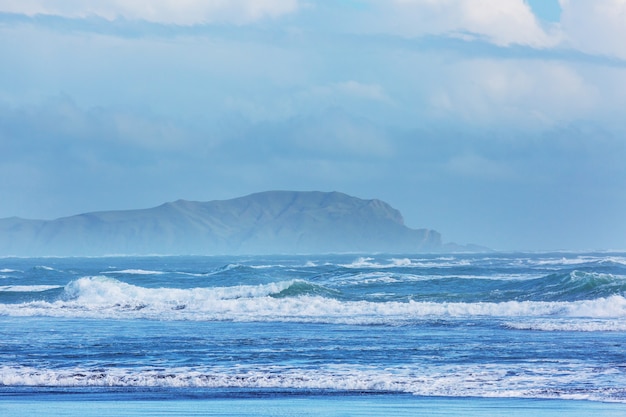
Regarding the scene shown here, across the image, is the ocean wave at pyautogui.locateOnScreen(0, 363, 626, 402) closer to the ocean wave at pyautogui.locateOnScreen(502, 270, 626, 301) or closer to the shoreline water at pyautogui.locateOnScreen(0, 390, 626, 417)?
the shoreline water at pyautogui.locateOnScreen(0, 390, 626, 417)

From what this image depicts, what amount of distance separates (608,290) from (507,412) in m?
23.4

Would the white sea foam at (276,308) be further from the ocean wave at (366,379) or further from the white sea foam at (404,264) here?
the white sea foam at (404,264)

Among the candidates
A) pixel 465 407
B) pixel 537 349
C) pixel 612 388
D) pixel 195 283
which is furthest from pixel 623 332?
pixel 195 283

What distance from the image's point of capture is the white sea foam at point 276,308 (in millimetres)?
28453

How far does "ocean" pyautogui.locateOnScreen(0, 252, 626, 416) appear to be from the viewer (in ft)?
46.2

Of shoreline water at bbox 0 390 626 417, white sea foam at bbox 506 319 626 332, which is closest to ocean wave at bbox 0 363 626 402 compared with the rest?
shoreline water at bbox 0 390 626 417

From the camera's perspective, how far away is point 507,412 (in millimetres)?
12891

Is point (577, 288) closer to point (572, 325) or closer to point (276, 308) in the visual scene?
point (572, 325)

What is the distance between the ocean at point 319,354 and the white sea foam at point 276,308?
0.08 metres

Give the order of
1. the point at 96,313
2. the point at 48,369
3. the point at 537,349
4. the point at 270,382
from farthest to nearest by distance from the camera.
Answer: the point at 96,313, the point at 537,349, the point at 48,369, the point at 270,382

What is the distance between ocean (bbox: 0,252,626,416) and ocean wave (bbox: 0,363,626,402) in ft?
0.12

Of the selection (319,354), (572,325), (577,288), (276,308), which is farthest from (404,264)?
(319,354)

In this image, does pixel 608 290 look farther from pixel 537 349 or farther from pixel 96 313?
pixel 96 313

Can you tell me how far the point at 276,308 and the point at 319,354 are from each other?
13.1m
